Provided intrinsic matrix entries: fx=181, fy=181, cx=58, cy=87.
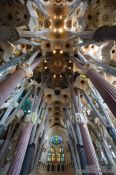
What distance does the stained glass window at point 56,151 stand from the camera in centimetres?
1992

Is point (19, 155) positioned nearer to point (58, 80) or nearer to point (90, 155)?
point (90, 155)

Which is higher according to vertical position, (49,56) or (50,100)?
(49,56)

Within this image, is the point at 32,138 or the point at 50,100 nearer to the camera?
the point at 32,138

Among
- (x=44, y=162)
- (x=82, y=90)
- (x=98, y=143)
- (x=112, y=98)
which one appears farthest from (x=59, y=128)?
(x=112, y=98)

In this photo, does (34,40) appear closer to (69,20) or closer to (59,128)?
(69,20)

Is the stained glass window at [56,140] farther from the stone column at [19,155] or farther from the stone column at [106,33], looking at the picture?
the stone column at [106,33]

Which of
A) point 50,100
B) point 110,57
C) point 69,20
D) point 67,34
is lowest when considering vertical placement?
point 110,57

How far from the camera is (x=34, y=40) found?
46.8 ft

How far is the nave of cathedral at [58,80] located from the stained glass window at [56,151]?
108 millimetres

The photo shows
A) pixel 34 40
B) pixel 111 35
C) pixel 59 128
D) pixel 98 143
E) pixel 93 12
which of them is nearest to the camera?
pixel 111 35

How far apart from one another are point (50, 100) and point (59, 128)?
600 cm

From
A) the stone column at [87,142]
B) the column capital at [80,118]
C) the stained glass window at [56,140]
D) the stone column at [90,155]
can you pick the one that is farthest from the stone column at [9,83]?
the stained glass window at [56,140]

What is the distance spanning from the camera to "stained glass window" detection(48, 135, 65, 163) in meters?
19.9

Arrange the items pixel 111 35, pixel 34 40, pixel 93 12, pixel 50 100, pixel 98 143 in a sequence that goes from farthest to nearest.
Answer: pixel 50 100
pixel 98 143
pixel 34 40
pixel 93 12
pixel 111 35
